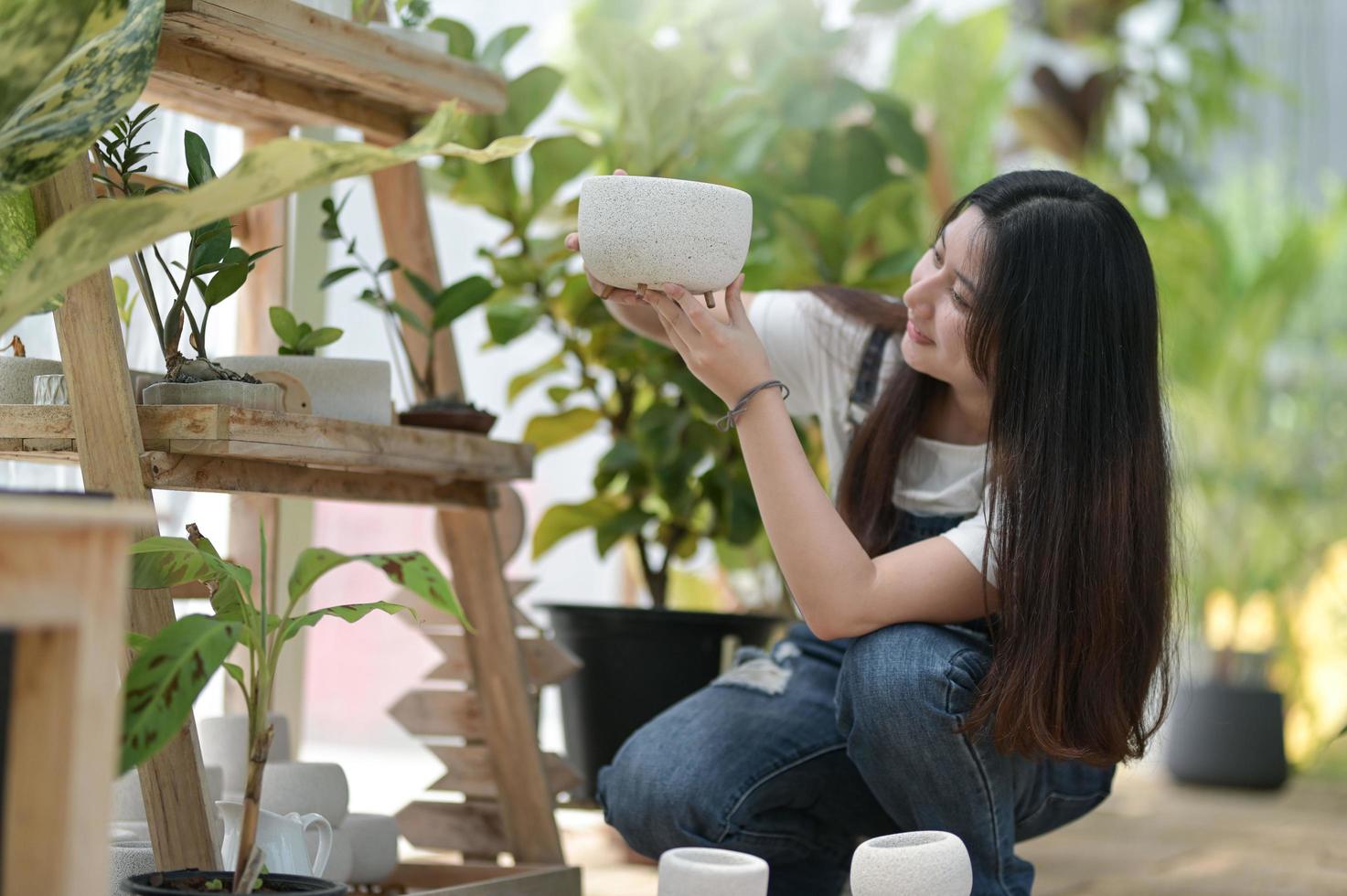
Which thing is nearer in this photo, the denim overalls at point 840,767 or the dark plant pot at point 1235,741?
the denim overalls at point 840,767

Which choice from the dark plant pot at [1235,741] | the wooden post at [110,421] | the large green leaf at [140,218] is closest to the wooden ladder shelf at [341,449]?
the wooden post at [110,421]

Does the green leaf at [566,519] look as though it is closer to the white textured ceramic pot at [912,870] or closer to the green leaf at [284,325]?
the green leaf at [284,325]

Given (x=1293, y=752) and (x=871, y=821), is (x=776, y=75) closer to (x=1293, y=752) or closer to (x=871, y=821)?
(x=871, y=821)

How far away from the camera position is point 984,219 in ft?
4.33

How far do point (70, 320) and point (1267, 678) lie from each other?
2951 millimetres

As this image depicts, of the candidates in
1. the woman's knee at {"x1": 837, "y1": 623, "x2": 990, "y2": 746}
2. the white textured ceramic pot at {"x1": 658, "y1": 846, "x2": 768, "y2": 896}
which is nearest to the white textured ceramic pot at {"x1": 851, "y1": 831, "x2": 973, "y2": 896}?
the white textured ceramic pot at {"x1": 658, "y1": 846, "x2": 768, "y2": 896}

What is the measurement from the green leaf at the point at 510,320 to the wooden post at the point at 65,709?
1.15 meters

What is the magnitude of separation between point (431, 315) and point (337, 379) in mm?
252

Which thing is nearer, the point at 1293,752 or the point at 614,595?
the point at 614,595

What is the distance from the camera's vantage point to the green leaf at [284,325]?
1.30m

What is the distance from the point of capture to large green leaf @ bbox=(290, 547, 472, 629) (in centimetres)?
82

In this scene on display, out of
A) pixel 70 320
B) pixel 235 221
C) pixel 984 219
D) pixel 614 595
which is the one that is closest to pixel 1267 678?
pixel 614 595

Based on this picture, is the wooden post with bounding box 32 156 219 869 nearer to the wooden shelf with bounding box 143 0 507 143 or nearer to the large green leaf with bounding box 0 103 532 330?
the wooden shelf with bounding box 143 0 507 143

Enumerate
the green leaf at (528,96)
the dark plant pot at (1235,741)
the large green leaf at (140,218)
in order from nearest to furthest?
the large green leaf at (140,218)
the green leaf at (528,96)
the dark plant pot at (1235,741)
